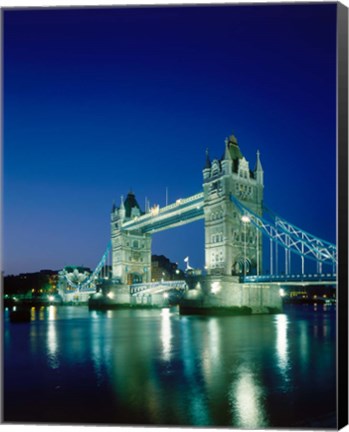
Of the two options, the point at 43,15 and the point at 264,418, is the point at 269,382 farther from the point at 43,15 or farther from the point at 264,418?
the point at 43,15

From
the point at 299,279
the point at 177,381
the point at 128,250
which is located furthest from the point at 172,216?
the point at 177,381

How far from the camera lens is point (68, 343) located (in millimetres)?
15586

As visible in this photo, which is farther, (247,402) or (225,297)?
(225,297)

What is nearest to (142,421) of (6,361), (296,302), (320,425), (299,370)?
(320,425)

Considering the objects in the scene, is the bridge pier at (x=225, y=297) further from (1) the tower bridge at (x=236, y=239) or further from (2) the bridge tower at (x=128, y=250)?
(2) the bridge tower at (x=128, y=250)

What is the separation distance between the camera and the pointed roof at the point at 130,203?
47969mm

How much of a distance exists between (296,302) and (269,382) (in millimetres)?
51054

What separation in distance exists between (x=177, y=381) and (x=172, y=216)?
26724mm

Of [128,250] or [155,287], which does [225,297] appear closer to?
[155,287]

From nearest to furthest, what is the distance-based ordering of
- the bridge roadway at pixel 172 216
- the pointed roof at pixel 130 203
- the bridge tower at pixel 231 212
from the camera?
1. the bridge tower at pixel 231 212
2. the bridge roadway at pixel 172 216
3. the pointed roof at pixel 130 203

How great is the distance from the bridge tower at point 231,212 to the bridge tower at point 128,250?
16609mm

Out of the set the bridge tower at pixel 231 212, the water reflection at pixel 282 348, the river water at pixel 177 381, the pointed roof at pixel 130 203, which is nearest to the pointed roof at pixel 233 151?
the bridge tower at pixel 231 212

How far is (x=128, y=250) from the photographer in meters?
45.1

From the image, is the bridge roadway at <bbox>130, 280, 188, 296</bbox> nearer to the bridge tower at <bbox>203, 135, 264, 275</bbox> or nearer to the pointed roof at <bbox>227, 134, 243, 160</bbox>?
the bridge tower at <bbox>203, 135, 264, 275</bbox>
